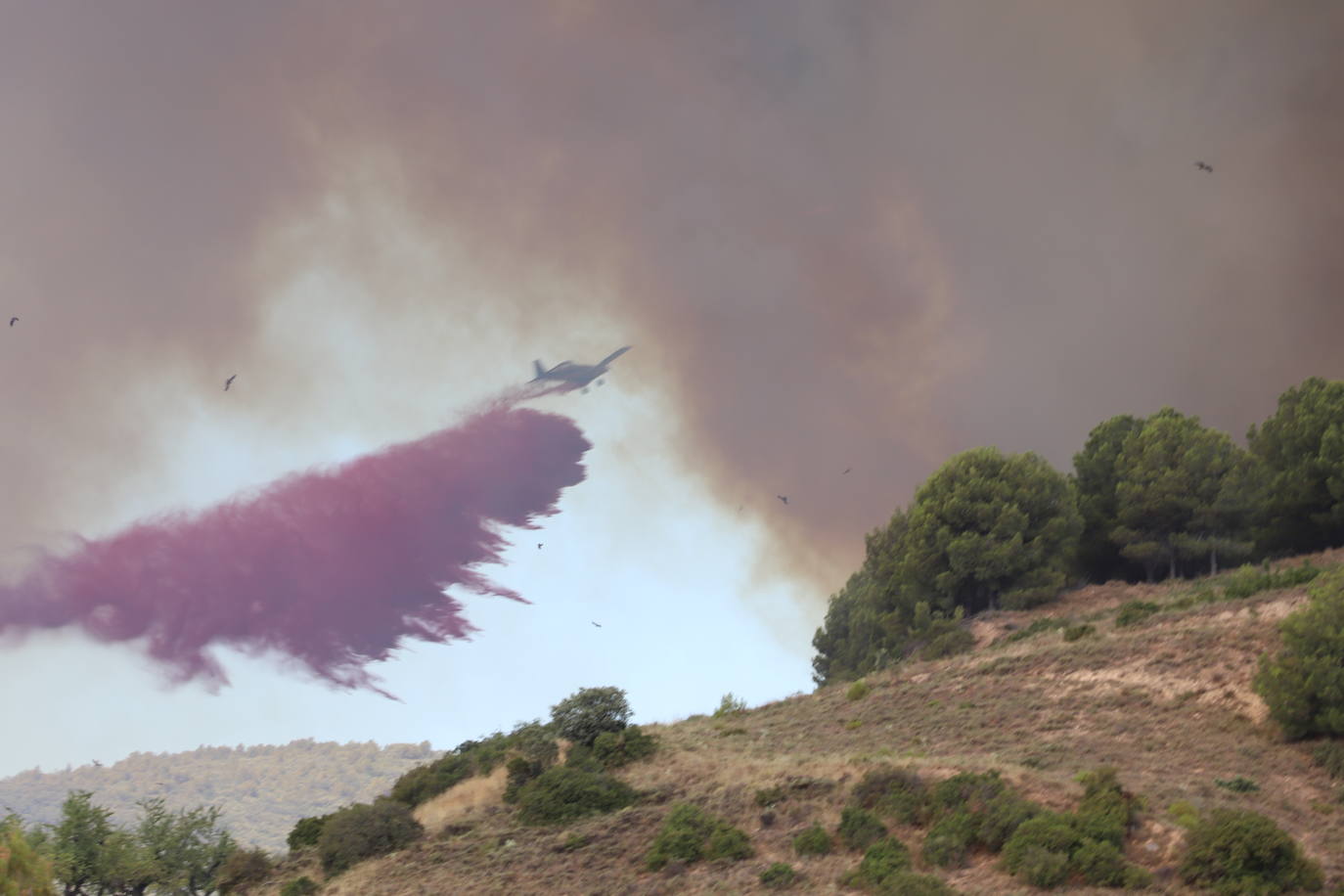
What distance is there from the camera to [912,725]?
46438 mm

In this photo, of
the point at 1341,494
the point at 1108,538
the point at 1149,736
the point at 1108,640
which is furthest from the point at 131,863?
the point at 1341,494

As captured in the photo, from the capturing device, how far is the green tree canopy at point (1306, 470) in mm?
71500

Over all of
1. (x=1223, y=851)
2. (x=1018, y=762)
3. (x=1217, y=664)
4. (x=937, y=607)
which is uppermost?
(x=937, y=607)

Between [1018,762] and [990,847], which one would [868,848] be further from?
[1018,762]

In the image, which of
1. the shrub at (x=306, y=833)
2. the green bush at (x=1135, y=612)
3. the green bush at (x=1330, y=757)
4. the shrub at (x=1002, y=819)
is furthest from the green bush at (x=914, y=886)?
the green bush at (x=1135, y=612)

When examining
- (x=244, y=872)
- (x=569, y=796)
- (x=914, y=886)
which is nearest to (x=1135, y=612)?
(x=569, y=796)

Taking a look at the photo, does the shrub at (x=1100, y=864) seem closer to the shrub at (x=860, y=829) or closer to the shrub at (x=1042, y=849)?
the shrub at (x=1042, y=849)

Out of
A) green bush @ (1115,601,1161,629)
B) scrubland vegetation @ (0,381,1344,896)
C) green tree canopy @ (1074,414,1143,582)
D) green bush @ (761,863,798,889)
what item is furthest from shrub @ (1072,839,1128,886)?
green tree canopy @ (1074,414,1143,582)

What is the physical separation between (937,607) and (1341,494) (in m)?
26.9

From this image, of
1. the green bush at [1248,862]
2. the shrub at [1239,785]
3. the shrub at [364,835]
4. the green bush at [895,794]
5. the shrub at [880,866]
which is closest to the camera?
the green bush at [1248,862]

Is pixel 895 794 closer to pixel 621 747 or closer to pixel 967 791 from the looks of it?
pixel 967 791

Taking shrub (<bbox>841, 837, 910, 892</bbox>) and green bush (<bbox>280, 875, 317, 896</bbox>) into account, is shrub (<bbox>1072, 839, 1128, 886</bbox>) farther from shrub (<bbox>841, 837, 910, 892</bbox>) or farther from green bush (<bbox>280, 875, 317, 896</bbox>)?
green bush (<bbox>280, 875, 317, 896</bbox>)

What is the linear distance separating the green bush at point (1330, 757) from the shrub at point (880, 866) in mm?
15570

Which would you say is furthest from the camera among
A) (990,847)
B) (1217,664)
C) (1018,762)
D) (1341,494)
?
(1341,494)
